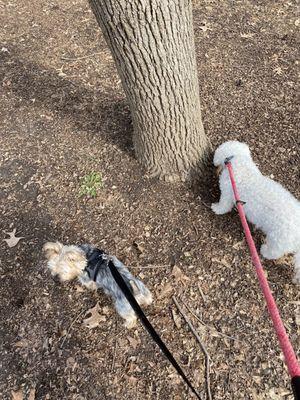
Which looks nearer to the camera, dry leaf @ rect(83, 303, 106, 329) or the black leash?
the black leash

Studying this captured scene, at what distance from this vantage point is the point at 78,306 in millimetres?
3531

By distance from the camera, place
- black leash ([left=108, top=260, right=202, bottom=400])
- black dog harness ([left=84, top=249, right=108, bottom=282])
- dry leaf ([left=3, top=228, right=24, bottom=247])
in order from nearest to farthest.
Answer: black leash ([left=108, top=260, right=202, bottom=400]), black dog harness ([left=84, top=249, right=108, bottom=282]), dry leaf ([left=3, top=228, right=24, bottom=247])

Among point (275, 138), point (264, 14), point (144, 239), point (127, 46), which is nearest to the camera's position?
point (127, 46)

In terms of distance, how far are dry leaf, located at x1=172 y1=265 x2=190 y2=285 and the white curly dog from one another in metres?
0.70

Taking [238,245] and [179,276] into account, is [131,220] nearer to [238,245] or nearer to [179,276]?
[179,276]

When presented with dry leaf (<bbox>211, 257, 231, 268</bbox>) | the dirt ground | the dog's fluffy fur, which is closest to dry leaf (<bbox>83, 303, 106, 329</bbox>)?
the dirt ground

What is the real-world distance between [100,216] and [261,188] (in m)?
1.63

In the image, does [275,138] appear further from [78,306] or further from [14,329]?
[14,329]

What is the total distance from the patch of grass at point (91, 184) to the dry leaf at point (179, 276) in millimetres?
1228

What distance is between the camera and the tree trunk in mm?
2824

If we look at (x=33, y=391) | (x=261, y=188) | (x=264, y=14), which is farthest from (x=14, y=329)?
(x=264, y=14)

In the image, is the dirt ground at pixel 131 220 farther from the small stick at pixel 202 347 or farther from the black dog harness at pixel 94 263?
the black dog harness at pixel 94 263

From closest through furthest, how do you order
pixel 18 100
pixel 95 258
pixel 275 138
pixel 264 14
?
pixel 95 258
pixel 275 138
pixel 18 100
pixel 264 14

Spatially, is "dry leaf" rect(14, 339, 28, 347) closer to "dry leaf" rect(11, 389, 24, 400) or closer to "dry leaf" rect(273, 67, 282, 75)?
"dry leaf" rect(11, 389, 24, 400)
